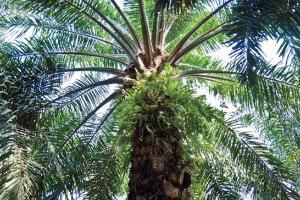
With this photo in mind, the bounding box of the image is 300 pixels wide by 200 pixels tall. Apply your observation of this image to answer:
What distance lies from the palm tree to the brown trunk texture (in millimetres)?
12

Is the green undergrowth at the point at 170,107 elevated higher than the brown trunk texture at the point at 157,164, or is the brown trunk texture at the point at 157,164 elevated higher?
the green undergrowth at the point at 170,107

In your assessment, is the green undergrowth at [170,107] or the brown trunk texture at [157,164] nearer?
the brown trunk texture at [157,164]

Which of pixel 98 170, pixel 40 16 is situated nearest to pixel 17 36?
pixel 40 16

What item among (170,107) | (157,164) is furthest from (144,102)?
(157,164)

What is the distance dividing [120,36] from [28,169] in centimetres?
246

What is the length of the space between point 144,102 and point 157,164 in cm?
76

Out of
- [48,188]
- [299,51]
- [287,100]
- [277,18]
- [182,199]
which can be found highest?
[277,18]

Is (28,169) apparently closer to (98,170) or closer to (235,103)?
(98,170)

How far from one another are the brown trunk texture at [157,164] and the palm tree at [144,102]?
12 millimetres

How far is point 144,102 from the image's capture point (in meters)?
5.42

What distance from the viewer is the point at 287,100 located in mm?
6512

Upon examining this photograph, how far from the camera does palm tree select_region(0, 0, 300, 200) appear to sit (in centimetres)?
478

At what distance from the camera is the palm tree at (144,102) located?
15.7 feet

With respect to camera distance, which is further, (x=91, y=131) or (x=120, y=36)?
(x=91, y=131)
